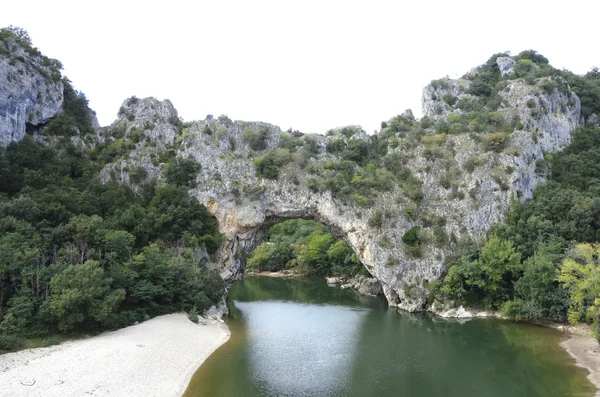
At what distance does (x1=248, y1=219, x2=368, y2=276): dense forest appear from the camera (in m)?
59.4

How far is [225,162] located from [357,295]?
21990 millimetres

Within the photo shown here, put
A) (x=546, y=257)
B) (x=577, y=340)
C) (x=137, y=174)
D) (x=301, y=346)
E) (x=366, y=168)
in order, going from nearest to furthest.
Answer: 1. (x=301, y=346)
2. (x=577, y=340)
3. (x=546, y=257)
4. (x=137, y=174)
5. (x=366, y=168)

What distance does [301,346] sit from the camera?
27266mm

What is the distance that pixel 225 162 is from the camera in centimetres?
4588

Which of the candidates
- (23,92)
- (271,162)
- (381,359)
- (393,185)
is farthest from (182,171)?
(381,359)

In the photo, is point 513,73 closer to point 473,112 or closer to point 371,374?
point 473,112

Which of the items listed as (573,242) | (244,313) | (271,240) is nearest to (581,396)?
(573,242)

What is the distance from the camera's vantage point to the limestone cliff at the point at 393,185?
41688 millimetres

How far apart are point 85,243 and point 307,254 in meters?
38.8

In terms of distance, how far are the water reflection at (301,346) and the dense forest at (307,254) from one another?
59.3ft

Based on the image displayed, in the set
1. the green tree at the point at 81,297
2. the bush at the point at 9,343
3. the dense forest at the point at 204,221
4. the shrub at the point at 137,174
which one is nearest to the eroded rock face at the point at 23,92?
the dense forest at the point at 204,221

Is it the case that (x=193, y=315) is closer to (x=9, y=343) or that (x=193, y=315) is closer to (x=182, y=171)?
(x=9, y=343)

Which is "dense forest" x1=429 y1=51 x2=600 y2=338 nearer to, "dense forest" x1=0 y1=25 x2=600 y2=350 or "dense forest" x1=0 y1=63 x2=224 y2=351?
"dense forest" x1=0 y1=25 x2=600 y2=350

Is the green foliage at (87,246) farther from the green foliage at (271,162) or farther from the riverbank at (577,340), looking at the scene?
the riverbank at (577,340)
